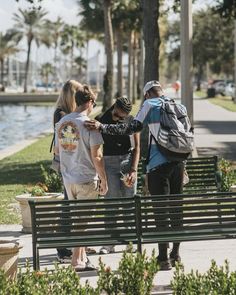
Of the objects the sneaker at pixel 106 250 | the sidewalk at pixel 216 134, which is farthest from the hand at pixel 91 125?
the sidewalk at pixel 216 134

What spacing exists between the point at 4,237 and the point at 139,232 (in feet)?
10.1

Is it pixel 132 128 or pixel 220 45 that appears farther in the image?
pixel 220 45

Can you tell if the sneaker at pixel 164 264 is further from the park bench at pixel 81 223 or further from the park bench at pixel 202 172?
the park bench at pixel 202 172

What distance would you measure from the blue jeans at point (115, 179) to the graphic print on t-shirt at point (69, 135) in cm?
76

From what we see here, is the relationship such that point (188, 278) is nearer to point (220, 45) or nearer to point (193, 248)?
point (193, 248)

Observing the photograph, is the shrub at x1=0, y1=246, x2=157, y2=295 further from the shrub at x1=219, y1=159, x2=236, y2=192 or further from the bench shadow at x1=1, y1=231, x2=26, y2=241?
the shrub at x1=219, y1=159, x2=236, y2=192

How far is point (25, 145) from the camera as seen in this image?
2605 cm

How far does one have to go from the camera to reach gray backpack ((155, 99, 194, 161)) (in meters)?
7.78

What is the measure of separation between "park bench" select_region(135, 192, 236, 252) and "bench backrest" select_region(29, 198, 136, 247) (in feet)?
0.40

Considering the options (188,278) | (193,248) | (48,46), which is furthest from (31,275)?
(48,46)

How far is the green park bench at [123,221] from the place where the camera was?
7.41 meters

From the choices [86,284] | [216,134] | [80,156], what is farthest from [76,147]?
[216,134]

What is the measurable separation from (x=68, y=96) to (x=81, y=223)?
1.55 m

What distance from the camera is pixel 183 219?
7.61 meters
